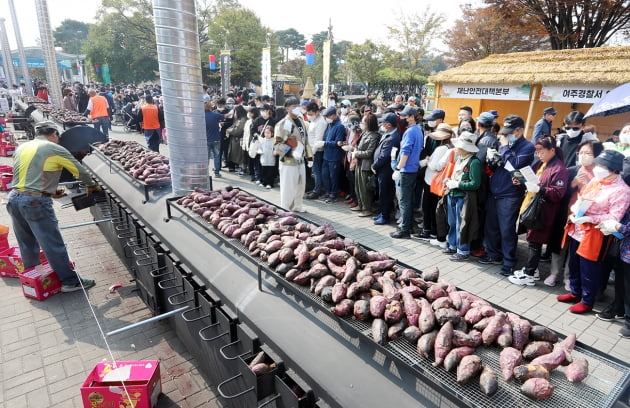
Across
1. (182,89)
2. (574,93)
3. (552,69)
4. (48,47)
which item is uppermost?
(48,47)

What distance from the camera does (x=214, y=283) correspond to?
3.00 m

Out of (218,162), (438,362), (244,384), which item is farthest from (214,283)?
(218,162)

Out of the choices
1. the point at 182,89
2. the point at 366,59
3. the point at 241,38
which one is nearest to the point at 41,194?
the point at 182,89

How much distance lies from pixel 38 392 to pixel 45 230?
208 cm

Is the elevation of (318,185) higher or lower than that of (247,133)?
lower

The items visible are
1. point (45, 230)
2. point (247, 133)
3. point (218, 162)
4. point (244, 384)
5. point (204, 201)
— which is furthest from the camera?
point (218, 162)

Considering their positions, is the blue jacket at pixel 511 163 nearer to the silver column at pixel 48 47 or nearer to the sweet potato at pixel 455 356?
the sweet potato at pixel 455 356

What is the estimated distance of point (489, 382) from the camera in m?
1.60

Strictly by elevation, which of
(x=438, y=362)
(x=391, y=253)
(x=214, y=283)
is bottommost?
(x=391, y=253)

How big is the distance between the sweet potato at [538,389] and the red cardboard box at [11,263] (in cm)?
584

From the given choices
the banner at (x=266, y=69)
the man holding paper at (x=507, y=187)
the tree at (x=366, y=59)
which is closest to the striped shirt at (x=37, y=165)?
the man holding paper at (x=507, y=187)

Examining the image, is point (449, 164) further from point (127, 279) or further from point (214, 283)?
point (127, 279)

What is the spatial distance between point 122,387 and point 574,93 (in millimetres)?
13825

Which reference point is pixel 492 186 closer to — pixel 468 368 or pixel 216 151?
pixel 468 368
